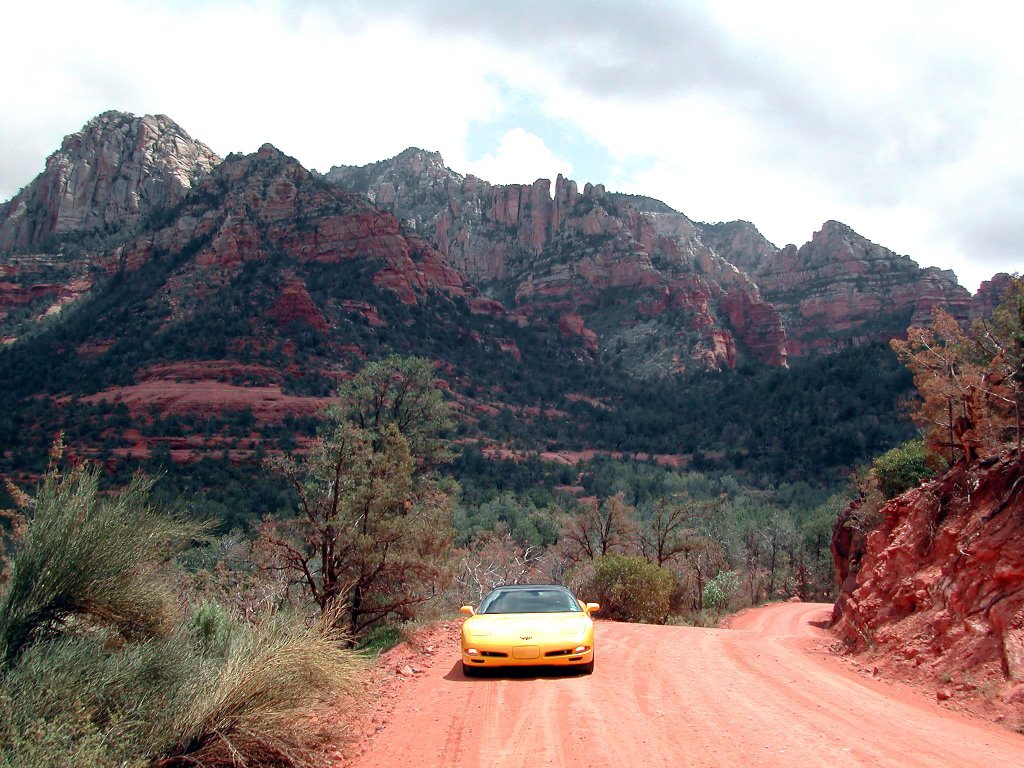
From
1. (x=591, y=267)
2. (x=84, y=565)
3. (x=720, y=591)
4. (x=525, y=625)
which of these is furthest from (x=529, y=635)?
(x=591, y=267)

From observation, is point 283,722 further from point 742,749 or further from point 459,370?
point 459,370

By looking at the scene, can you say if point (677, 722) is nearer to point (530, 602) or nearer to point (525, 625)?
point (525, 625)

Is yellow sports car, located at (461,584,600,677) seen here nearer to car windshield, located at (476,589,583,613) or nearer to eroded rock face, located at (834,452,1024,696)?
car windshield, located at (476,589,583,613)

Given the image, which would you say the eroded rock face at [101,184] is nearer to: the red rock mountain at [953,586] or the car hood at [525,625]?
the car hood at [525,625]

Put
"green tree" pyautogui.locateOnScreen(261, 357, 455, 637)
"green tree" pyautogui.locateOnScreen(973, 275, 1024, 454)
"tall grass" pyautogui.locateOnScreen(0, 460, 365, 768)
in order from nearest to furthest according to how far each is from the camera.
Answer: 1. "tall grass" pyautogui.locateOnScreen(0, 460, 365, 768)
2. "green tree" pyautogui.locateOnScreen(973, 275, 1024, 454)
3. "green tree" pyautogui.locateOnScreen(261, 357, 455, 637)

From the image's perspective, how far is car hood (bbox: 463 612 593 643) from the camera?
789 centimetres

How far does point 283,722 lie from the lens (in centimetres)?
507

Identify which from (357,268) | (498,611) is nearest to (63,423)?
(357,268)

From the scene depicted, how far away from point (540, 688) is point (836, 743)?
296 centimetres

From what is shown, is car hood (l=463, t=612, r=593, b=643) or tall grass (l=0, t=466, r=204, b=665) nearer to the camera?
tall grass (l=0, t=466, r=204, b=665)

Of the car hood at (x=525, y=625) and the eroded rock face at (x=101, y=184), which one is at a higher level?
the eroded rock face at (x=101, y=184)

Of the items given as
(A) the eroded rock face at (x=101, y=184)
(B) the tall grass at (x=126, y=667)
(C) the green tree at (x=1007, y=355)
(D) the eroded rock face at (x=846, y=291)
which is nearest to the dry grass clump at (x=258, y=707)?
(B) the tall grass at (x=126, y=667)

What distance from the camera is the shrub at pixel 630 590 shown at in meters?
19.9

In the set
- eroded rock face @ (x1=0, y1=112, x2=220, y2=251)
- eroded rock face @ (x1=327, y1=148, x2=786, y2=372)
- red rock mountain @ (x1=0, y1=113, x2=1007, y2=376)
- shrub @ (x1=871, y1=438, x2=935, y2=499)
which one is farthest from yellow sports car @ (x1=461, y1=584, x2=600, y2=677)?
eroded rock face @ (x1=0, y1=112, x2=220, y2=251)
